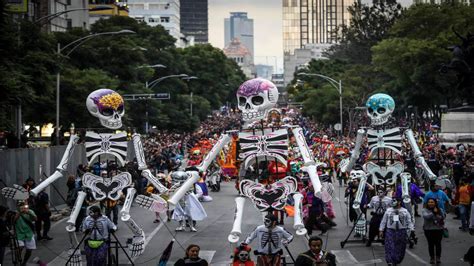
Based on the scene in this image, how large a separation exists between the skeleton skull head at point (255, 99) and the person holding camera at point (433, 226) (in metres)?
4.19

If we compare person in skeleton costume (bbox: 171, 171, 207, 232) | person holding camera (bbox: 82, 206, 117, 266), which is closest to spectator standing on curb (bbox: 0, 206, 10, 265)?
person holding camera (bbox: 82, 206, 117, 266)

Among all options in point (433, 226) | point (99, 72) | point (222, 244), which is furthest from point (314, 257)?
point (99, 72)

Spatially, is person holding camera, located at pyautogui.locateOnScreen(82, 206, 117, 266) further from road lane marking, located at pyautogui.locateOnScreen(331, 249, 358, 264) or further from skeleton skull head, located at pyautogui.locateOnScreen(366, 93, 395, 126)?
skeleton skull head, located at pyautogui.locateOnScreen(366, 93, 395, 126)

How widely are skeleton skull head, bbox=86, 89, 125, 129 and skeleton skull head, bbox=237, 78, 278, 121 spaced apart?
159 inches

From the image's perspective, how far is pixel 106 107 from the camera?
21.1m

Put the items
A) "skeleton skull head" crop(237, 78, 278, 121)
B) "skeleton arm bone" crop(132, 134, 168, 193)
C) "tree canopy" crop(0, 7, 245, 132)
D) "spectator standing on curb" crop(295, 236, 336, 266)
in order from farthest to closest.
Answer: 1. "tree canopy" crop(0, 7, 245, 132)
2. "skeleton arm bone" crop(132, 134, 168, 193)
3. "skeleton skull head" crop(237, 78, 278, 121)
4. "spectator standing on curb" crop(295, 236, 336, 266)

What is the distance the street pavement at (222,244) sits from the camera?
21.2 meters

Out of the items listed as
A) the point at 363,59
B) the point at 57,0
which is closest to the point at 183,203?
the point at 57,0

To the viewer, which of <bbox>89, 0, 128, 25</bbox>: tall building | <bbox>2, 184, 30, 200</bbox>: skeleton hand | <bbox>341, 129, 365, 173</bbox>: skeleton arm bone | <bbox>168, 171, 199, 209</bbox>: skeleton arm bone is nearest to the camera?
<bbox>168, 171, 199, 209</bbox>: skeleton arm bone

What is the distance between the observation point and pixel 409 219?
19.4m

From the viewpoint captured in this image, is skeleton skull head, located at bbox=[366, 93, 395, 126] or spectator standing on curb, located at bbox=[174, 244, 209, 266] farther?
skeleton skull head, located at bbox=[366, 93, 395, 126]

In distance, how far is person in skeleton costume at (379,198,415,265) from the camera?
19.1 m

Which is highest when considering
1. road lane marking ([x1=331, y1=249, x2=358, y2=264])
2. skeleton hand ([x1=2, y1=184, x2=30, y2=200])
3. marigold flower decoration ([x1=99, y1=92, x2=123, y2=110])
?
marigold flower decoration ([x1=99, y1=92, x2=123, y2=110])

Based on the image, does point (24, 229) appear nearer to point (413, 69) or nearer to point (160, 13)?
point (413, 69)
